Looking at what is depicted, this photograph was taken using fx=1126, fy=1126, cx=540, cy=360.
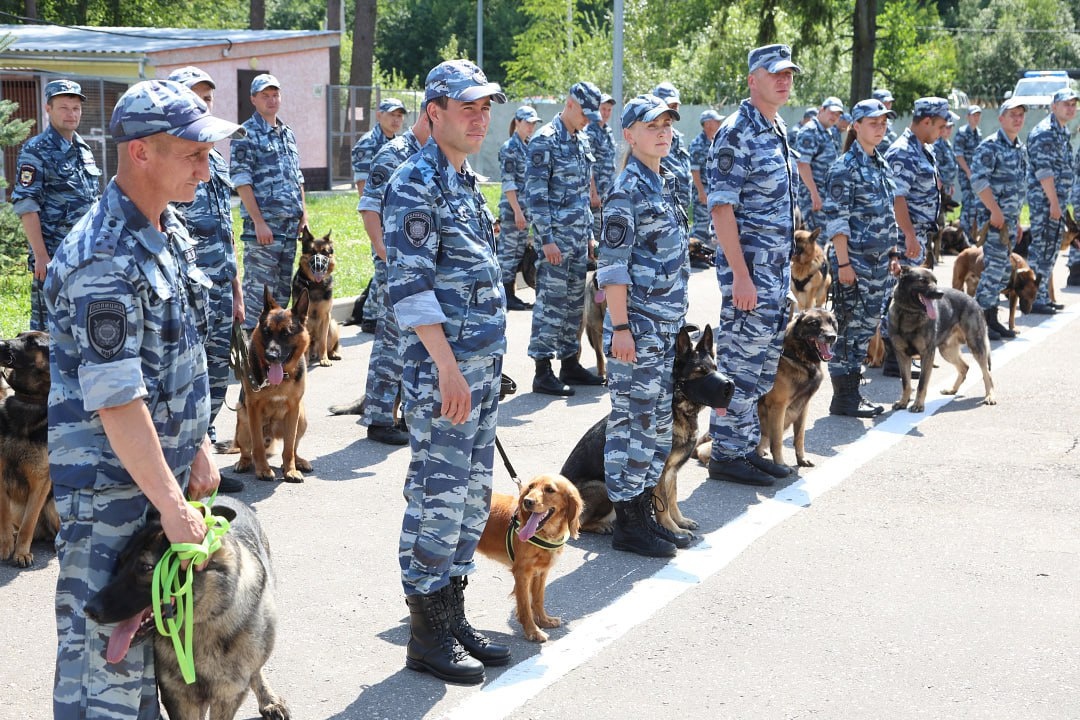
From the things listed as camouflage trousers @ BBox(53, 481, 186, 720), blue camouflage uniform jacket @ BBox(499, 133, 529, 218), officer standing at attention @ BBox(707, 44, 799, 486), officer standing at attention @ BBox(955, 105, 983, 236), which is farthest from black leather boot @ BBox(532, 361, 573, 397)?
officer standing at attention @ BBox(955, 105, 983, 236)

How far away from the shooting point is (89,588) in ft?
9.48

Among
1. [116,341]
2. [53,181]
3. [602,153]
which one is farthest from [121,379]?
[602,153]

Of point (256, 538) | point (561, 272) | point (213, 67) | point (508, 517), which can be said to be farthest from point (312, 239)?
point (213, 67)

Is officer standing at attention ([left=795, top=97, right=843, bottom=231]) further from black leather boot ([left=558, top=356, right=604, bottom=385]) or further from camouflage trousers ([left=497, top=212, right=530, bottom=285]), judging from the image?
black leather boot ([left=558, top=356, right=604, bottom=385])

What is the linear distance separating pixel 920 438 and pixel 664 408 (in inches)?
136

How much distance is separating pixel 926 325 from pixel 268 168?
17.4 ft

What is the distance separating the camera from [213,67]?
2319 centimetres

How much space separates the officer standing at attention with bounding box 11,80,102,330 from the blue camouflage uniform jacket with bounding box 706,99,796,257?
13.9 ft

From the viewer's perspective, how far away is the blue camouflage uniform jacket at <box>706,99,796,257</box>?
21.9ft

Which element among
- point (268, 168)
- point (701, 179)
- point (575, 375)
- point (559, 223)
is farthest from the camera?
point (701, 179)

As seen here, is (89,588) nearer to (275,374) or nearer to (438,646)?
(438,646)

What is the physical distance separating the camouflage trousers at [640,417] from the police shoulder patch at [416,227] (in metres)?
1.84

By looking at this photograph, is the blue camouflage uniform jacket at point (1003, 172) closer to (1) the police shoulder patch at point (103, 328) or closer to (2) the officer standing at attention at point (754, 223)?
(2) the officer standing at attention at point (754, 223)

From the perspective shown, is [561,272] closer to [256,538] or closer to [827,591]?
[827,591]
